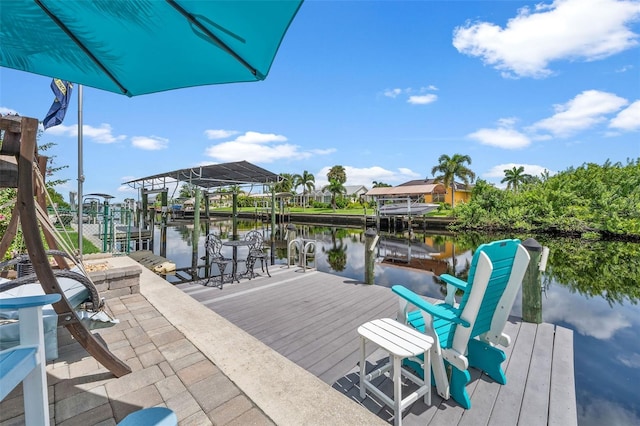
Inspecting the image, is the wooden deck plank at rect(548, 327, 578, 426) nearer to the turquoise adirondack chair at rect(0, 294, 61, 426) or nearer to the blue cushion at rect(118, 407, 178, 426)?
the blue cushion at rect(118, 407, 178, 426)

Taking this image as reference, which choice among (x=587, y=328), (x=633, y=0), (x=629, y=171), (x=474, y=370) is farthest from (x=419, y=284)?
(x=629, y=171)

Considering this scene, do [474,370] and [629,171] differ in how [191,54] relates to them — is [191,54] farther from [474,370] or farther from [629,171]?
[629,171]

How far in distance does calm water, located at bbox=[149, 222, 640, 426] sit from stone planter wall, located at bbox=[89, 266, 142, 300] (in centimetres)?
527

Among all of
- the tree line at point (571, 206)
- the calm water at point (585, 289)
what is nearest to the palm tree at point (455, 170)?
the tree line at point (571, 206)

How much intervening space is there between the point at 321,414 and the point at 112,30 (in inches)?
97.9

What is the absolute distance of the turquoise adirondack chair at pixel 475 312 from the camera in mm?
2119

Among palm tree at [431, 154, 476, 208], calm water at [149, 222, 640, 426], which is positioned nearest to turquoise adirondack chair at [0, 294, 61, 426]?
calm water at [149, 222, 640, 426]

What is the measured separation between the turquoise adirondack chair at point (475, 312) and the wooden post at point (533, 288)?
163 cm

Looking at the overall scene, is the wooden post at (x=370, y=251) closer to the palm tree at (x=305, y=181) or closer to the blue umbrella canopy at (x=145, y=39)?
the blue umbrella canopy at (x=145, y=39)

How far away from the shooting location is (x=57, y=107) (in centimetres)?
414

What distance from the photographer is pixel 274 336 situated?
140 inches

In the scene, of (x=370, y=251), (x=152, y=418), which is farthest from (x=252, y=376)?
(x=370, y=251)

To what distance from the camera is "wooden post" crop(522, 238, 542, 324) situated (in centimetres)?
362

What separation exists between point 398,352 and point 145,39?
2.49 m
